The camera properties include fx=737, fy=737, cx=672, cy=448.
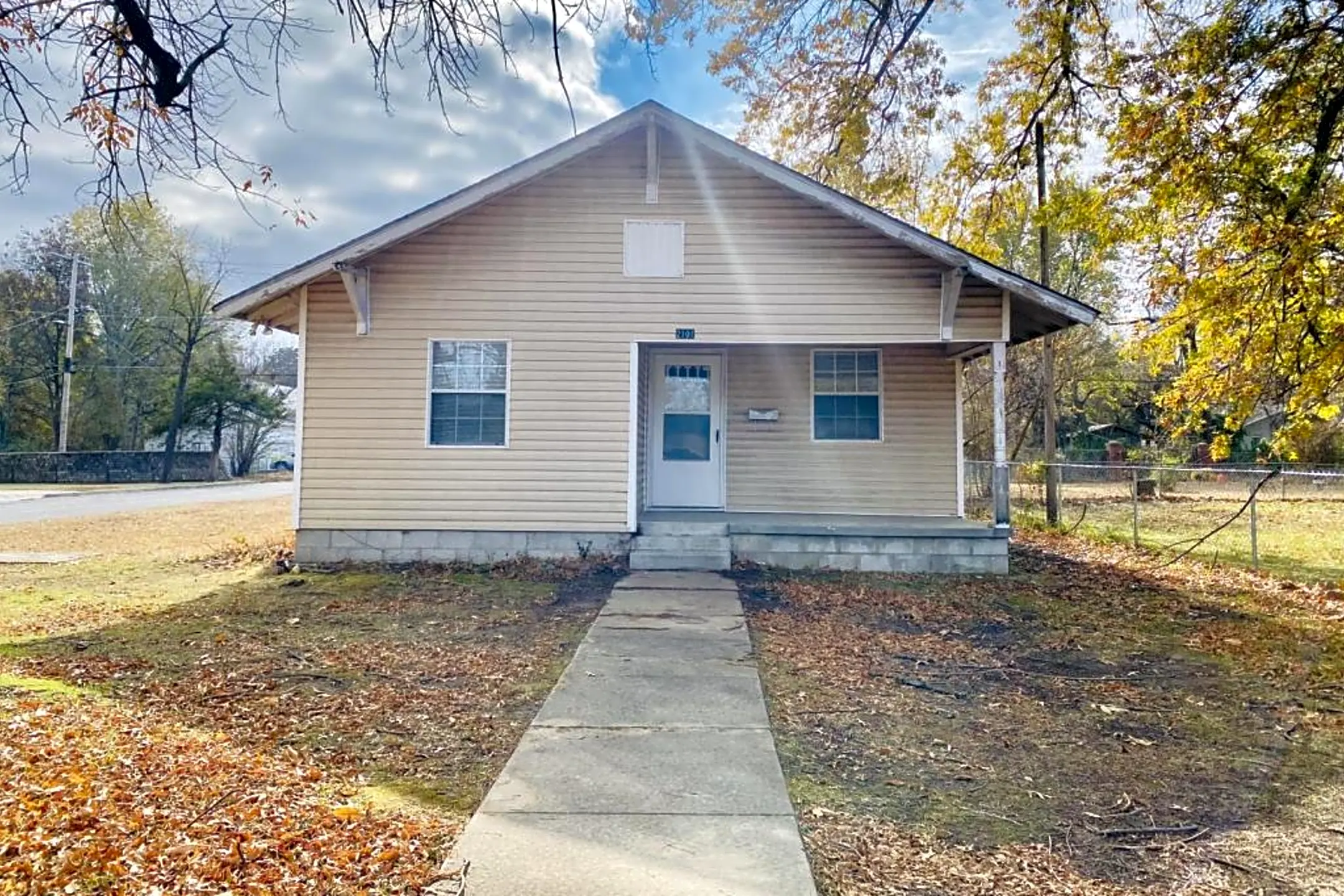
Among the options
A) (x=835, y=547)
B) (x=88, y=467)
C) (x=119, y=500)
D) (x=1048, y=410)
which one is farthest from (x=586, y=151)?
(x=88, y=467)

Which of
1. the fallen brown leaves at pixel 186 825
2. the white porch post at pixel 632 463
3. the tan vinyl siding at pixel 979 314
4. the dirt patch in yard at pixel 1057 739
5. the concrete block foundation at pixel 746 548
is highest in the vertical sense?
the tan vinyl siding at pixel 979 314

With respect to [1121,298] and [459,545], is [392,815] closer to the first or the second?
[459,545]

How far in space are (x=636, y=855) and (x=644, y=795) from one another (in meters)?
0.47

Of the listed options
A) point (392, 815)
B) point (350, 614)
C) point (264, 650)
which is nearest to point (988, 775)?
point (392, 815)

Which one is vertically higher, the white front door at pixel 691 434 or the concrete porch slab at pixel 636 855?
the white front door at pixel 691 434

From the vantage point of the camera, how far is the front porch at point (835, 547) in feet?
26.9

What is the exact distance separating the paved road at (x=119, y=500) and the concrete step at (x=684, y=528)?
12.8 m

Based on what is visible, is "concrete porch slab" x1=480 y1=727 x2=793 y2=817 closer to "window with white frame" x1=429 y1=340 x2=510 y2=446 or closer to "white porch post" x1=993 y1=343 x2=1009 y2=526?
"window with white frame" x1=429 y1=340 x2=510 y2=446

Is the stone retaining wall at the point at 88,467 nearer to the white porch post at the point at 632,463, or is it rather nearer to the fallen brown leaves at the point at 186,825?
the white porch post at the point at 632,463

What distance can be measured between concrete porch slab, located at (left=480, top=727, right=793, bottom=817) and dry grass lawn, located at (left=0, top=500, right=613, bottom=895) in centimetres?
18

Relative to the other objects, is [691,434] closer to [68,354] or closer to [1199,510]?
[1199,510]

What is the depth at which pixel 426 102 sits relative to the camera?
14.9 ft

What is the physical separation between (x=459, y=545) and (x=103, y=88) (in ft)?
16.9

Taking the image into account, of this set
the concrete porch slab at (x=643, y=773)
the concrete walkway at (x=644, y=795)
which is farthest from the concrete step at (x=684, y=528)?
the concrete porch slab at (x=643, y=773)
